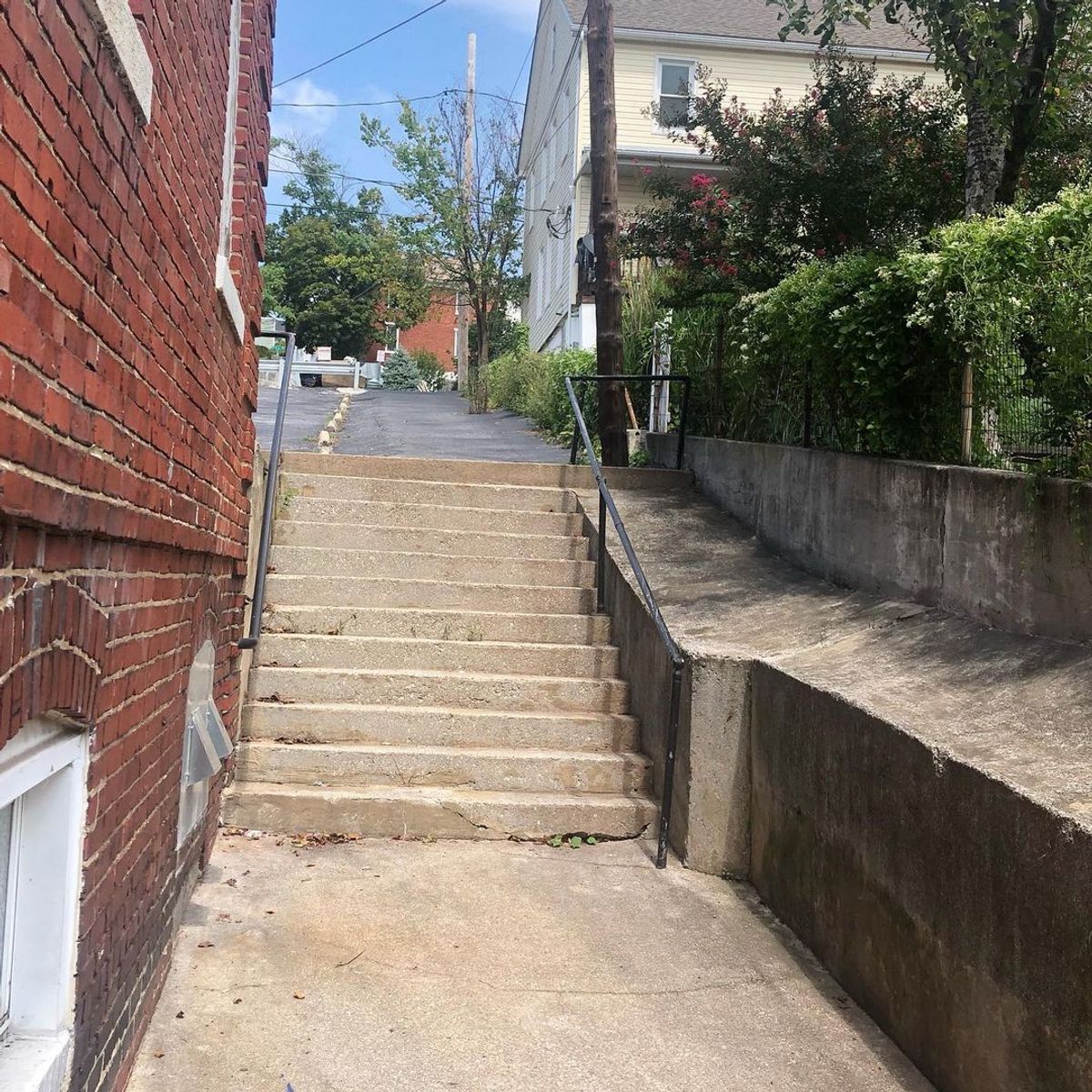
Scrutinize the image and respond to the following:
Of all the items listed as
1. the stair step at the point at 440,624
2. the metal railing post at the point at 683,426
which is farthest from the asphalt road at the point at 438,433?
the stair step at the point at 440,624

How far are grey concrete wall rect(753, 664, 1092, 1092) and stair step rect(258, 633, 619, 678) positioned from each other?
1.88 meters

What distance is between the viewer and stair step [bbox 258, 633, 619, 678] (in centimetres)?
616

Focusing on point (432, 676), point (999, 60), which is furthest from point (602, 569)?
point (999, 60)

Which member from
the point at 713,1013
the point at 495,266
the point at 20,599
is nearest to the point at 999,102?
the point at 713,1013

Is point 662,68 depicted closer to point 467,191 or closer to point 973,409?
point 467,191

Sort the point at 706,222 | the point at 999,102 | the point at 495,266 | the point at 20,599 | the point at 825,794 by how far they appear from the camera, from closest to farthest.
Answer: the point at 20,599 < the point at 825,794 < the point at 999,102 < the point at 706,222 < the point at 495,266

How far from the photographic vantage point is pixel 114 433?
2457 millimetres

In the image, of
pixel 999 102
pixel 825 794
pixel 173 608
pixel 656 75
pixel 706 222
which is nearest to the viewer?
pixel 173 608

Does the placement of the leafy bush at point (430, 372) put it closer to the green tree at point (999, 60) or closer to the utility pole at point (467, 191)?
the utility pole at point (467, 191)

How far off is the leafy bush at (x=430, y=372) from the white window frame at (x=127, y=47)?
1452 inches

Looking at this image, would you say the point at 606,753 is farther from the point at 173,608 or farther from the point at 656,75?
the point at 656,75

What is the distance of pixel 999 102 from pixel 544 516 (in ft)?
12.4

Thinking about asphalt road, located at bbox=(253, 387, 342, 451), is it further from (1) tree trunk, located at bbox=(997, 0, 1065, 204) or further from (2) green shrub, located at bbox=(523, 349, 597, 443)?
(1) tree trunk, located at bbox=(997, 0, 1065, 204)

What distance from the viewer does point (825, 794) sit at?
4031 millimetres
